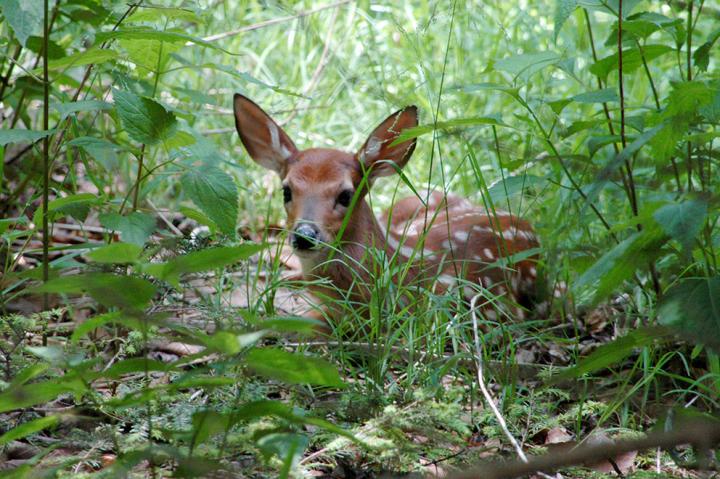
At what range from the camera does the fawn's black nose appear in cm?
329

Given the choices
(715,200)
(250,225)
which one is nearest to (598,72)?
(715,200)

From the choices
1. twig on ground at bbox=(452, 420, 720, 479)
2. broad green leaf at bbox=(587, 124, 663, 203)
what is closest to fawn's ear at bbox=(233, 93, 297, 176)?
broad green leaf at bbox=(587, 124, 663, 203)

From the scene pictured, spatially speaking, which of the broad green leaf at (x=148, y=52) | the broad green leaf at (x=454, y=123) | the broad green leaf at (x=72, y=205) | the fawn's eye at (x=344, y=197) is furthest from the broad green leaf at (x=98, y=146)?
the fawn's eye at (x=344, y=197)

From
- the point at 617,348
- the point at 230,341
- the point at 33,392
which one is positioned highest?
the point at 230,341

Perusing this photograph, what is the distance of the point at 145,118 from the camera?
7.47 ft

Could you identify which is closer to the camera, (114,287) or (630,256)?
(114,287)

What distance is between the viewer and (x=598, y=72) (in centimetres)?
247

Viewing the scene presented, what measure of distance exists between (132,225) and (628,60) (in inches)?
53.9

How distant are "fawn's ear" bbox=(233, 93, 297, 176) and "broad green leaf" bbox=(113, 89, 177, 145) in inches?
52.7

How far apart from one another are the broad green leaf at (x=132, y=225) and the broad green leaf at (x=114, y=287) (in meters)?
0.58

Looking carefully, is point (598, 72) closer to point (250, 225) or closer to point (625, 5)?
point (625, 5)

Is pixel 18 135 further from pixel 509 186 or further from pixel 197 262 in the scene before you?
pixel 509 186

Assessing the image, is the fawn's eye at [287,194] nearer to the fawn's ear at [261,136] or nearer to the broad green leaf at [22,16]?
the fawn's ear at [261,136]

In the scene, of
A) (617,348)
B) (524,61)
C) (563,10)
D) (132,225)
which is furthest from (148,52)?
(617,348)
